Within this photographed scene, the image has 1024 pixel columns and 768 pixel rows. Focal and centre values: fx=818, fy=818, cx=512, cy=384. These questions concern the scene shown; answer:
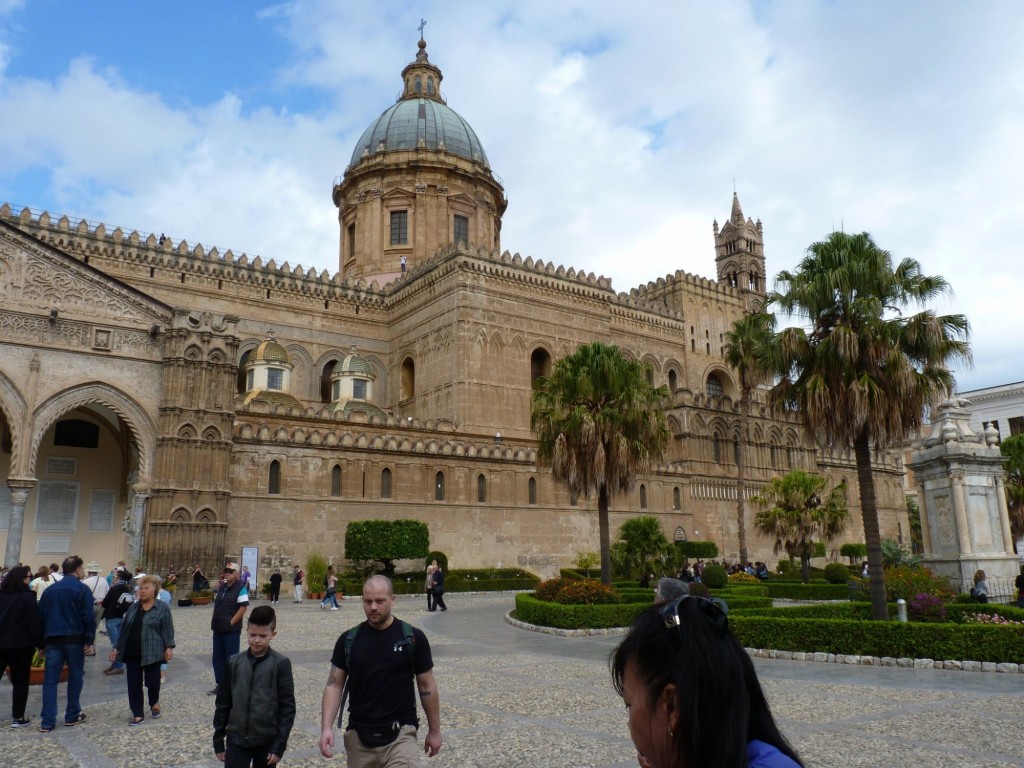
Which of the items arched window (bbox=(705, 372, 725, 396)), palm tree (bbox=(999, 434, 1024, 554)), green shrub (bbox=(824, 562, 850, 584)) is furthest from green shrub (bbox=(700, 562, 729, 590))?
arched window (bbox=(705, 372, 725, 396))

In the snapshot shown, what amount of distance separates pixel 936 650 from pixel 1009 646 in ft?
3.20

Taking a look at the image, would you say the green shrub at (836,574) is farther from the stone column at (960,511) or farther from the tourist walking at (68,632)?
the tourist walking at (68,632)

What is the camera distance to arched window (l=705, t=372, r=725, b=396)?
A: 50844mm

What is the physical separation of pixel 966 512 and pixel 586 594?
8.68 metres

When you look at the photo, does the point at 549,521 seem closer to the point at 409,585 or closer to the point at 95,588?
the point at 409,585

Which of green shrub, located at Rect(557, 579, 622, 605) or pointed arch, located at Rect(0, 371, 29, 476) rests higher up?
pointed arch, located at Rect(0, 371, 29, 476)

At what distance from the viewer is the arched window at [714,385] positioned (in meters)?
50.8

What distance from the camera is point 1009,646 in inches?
445

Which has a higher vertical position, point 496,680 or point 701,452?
point 701,452

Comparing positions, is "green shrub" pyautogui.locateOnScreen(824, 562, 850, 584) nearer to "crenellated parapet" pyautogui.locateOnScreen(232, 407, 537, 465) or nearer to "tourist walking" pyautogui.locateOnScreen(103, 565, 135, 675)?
"crenellated parapet" pyautogui.locateOnScreen(232, 407, 537, 465)

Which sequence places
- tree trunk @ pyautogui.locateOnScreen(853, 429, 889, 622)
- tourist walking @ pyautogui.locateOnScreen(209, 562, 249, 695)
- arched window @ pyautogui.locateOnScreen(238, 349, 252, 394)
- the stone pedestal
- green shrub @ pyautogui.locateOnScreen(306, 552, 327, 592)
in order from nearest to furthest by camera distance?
tourist walking @ pyautogui.locateOnScreen(209, 562, 249, 695)
tree trunk @ pyautogui.locateOnScreen(853, 429, 889, 622)
the stone pedestal
green shrub @ pyautogui.locateOnScreen(306, 552, 327, 592)
arched window @ pyautogui.locateOnScreen(238, 349, 252, 394)

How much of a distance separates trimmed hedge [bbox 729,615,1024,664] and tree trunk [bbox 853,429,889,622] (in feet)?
1.90

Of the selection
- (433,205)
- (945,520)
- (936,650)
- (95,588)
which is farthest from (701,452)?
(95,588)

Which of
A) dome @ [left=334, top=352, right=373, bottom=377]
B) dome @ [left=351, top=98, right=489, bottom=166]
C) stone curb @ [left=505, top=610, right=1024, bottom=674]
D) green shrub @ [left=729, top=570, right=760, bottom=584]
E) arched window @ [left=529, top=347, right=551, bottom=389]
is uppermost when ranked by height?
dome @ [left=351, top=98, right=489, bottom=166]
